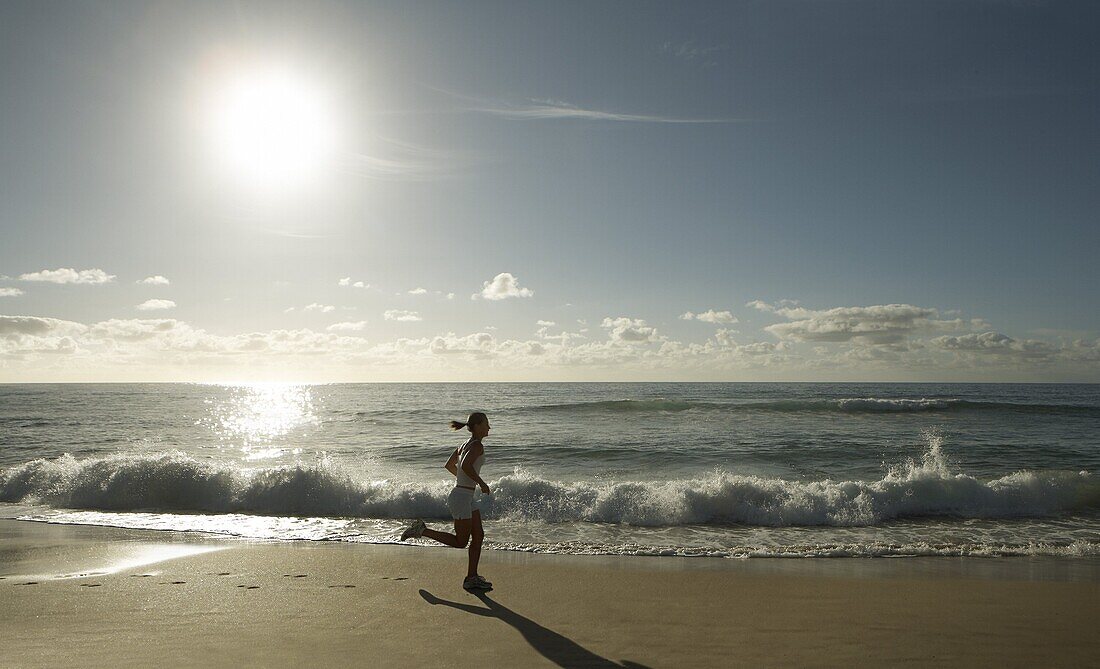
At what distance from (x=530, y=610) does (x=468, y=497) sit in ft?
4.38

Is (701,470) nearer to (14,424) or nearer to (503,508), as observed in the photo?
(503,508)

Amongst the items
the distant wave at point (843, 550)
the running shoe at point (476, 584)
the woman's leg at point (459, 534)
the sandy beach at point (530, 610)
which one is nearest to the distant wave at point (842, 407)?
the distant wave at point (843, 550)

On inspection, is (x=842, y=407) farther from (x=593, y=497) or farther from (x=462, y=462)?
(x=462, y=462)

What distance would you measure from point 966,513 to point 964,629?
763cm

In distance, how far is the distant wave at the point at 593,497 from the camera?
11711 millimetres

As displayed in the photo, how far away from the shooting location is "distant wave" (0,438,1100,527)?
11711 mm

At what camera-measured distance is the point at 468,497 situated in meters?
6.75

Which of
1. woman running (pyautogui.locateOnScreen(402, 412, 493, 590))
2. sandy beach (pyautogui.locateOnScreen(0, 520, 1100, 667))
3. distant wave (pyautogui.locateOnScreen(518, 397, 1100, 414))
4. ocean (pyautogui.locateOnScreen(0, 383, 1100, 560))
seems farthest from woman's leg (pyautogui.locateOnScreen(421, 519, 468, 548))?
distant wave (pyautogui.locateOnScreen(518, 397, 1100, 414))

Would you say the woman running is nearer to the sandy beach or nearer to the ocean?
the sandy beach

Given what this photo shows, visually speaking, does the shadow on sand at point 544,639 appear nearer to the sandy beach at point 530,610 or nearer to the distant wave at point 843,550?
the sandy beach at point 530,610

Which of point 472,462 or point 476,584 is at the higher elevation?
point 472,462

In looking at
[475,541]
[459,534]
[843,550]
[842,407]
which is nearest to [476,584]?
[475,541]

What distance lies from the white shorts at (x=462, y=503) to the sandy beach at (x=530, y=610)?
902 mm

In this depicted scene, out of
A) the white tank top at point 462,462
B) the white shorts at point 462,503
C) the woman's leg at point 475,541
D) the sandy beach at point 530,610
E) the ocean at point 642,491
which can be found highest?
the white tank top at point 462,462
